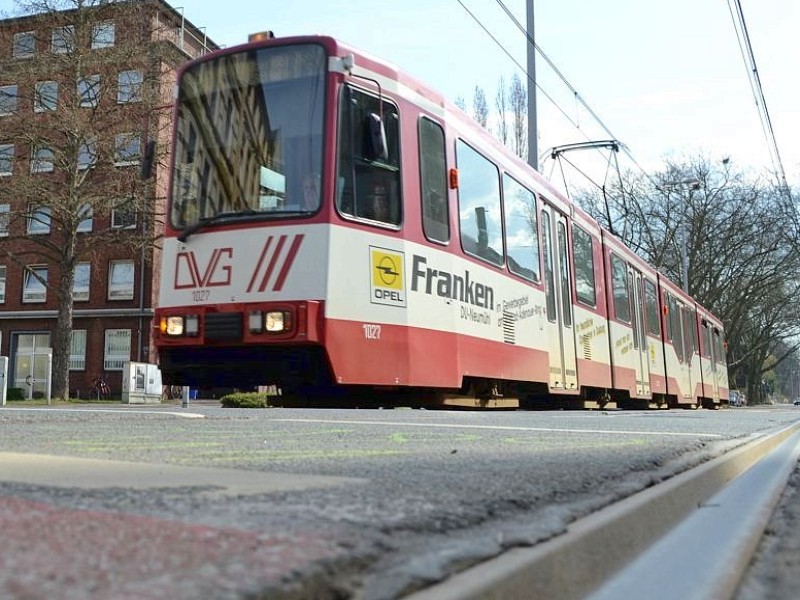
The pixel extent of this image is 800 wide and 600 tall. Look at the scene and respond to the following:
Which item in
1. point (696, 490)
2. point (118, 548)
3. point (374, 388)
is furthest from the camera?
point (374, 388)

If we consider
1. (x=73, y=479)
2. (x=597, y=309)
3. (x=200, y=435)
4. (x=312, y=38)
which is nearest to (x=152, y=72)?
(x=597, y=309)

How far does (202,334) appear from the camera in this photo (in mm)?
6496

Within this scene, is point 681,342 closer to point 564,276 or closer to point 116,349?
point 564,276

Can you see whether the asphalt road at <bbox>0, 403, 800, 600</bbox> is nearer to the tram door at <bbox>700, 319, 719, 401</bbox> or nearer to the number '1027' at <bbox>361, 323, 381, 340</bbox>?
the number '1027' at <bbox>361, 323, 381, 340</bbox>

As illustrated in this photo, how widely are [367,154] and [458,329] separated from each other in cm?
183

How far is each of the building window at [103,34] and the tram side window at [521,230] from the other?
749 inches

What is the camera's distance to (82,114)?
2258 cm

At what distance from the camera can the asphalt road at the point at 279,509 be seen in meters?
1.02

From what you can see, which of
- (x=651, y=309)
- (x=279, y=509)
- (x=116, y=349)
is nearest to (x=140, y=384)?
(x=116, y=349)

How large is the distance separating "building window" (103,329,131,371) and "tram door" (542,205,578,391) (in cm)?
2679

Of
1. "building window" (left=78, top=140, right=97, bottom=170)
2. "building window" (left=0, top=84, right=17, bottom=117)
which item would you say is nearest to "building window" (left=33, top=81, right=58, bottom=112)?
"building window" (left=0, top=84, right=17, bottom=117)

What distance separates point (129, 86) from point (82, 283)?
13613mm

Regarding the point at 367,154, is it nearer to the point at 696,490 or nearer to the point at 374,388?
the point at 374,388

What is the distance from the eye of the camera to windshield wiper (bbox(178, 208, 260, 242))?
6.58 meters
